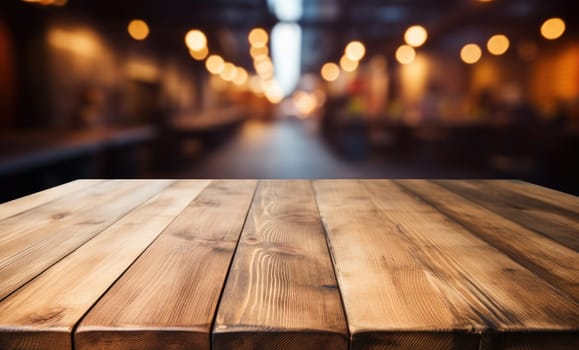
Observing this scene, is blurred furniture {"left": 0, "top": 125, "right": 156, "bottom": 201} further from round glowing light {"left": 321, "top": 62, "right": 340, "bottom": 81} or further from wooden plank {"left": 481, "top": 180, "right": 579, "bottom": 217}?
round glowing light {"left": 321, "top": 62, "right": 340, "bottom": 81}

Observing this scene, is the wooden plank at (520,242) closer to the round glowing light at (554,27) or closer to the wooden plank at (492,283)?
the wooden plank at (492,283)

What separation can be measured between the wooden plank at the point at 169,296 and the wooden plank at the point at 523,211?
0.73 meters

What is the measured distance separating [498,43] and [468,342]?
31.0ft

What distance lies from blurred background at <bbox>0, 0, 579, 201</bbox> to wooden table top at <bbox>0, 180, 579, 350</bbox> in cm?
204

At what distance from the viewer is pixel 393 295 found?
0.63 m

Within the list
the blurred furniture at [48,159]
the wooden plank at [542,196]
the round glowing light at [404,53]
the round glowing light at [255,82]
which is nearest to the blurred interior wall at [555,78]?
the round glowing light at [404,53]

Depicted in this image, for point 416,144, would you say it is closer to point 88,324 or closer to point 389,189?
point 389,189

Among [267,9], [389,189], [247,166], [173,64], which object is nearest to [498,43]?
[267,9]

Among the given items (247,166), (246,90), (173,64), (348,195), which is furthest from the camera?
(246,90)

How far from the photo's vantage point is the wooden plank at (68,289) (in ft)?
1.82

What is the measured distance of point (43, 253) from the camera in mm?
816

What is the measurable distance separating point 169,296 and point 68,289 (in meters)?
0.17

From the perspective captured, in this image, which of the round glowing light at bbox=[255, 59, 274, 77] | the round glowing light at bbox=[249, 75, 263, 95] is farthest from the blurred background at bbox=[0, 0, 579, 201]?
the round glowing light at bbox=[249, 75, 263, 95]

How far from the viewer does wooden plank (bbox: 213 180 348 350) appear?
0.54 m
